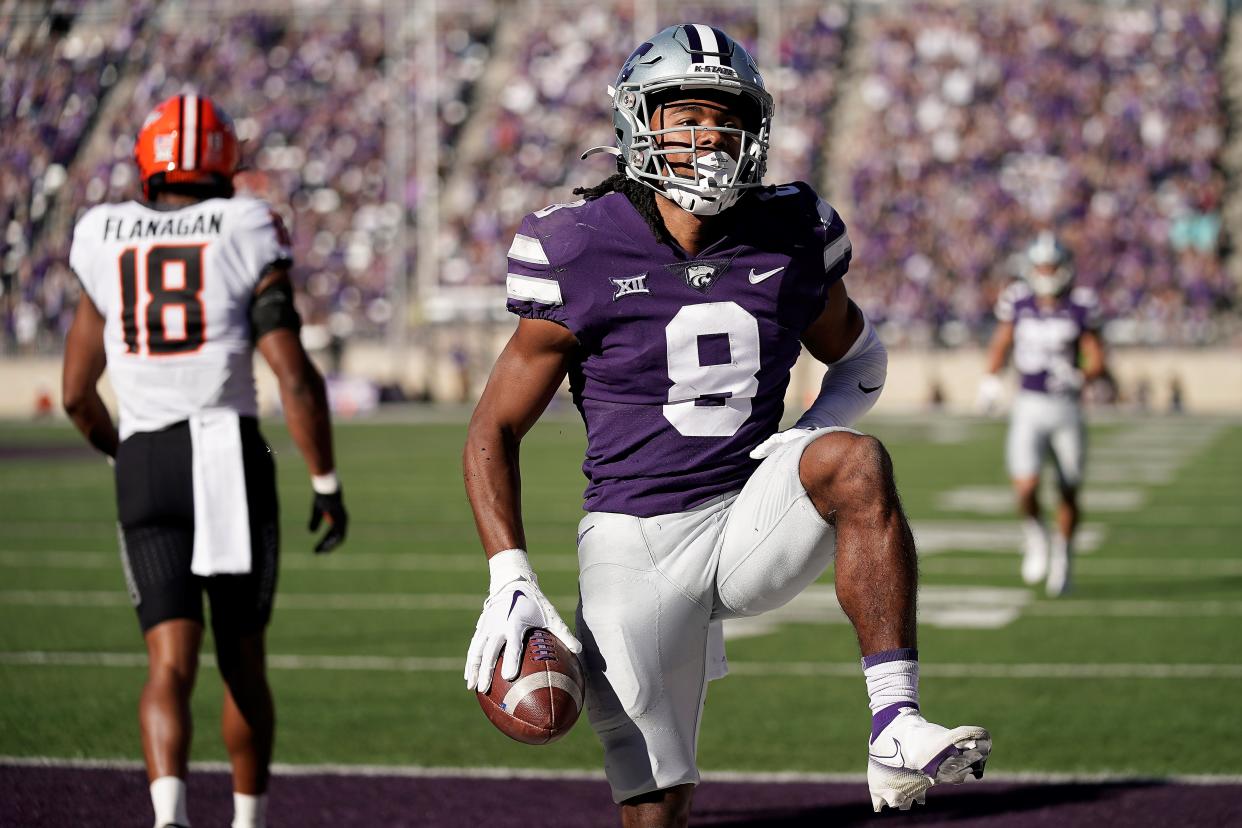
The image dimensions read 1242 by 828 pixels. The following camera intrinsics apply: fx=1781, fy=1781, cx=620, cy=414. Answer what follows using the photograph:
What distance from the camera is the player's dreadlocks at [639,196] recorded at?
324cm

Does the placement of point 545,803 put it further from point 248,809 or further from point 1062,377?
point 1062,377

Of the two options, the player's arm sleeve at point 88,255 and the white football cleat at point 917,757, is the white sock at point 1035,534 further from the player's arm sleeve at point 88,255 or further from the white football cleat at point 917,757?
the white football cleat at point 917,757

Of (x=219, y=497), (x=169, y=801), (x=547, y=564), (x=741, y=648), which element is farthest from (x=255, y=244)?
(x=547, y=564)

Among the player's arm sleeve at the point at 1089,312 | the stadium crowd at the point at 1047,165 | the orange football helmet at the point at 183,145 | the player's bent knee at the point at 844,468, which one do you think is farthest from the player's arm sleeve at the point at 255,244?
the stadium crowd at the point at 1047,165

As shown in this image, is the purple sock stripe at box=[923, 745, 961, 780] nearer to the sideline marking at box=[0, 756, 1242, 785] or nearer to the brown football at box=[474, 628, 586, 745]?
the brown football at box=[474, 628, 586, 745]

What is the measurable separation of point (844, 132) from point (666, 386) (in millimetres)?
29982

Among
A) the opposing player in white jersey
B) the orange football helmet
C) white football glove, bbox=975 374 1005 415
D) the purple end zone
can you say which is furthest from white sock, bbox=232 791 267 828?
white football glove, bbox=975 374 1005 415

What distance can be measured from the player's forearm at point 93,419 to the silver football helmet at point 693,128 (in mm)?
1676

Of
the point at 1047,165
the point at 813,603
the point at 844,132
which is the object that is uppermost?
the point at 844,132

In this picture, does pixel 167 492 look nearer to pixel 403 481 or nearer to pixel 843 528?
pixel 843 528

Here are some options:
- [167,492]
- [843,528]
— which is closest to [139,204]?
[167,492]

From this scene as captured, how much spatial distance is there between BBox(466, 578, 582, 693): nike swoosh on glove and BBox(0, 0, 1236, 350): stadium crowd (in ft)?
83.1

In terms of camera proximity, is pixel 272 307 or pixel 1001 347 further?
pixel 1001 347

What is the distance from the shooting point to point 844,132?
32.5 m
